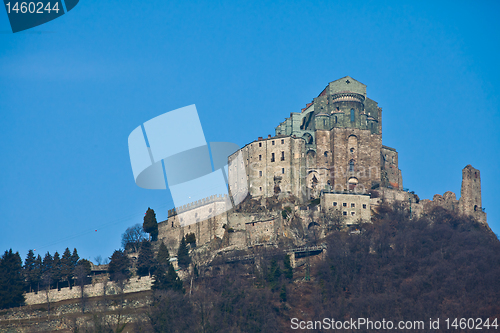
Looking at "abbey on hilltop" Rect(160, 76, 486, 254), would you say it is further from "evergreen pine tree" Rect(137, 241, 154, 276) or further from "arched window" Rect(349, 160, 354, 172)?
"evergreen pine tree" Rect(137, 241, 154, 276)

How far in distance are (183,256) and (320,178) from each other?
2277 centimetres

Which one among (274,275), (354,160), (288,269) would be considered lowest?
(274,275)

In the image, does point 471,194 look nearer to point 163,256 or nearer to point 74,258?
point 163,256

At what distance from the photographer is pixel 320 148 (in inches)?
3888

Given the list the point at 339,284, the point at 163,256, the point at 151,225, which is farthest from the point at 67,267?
the point at 339,284

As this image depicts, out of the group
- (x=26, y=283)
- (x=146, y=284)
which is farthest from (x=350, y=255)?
(x=26, y=283)

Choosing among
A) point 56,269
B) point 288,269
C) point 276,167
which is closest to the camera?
point 288,269

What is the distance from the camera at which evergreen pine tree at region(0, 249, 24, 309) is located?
80.0m

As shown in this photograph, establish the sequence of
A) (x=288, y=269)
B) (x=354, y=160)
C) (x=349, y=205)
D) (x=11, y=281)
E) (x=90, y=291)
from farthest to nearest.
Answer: (x=354, y=160) → (x=349, y=205) → (x=90, y=291) → (x=11, y=281) → (x=288, y=269)

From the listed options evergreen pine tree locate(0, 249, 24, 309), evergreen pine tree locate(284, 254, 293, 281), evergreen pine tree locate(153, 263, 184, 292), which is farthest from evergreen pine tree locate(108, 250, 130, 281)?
evergreen pine tree locate(284, 254, 293, 281)

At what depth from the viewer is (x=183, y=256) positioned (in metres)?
85.2

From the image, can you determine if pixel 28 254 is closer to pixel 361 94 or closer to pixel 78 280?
pixel 78 280

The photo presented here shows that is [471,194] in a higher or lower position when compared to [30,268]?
higher

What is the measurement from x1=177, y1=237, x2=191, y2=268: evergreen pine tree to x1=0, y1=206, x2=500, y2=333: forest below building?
0.53 ft
